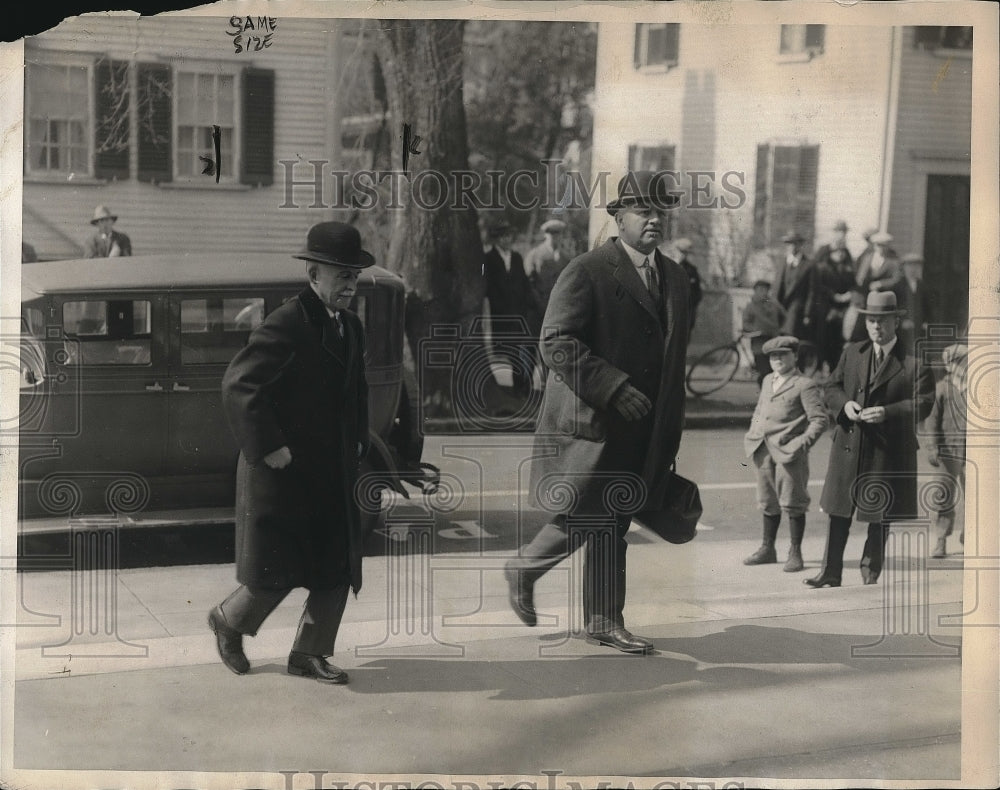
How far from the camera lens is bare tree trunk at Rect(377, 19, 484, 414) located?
6.29 metres

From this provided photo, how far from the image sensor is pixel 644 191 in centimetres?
636

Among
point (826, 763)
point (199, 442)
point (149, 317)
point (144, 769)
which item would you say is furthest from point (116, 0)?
point (826, 763)

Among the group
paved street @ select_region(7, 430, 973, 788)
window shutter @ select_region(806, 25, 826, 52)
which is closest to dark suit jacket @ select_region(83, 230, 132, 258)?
paved street @ select_region(7, 430, 973, 788)

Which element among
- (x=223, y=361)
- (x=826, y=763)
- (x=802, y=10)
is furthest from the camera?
(x=223, y=361)

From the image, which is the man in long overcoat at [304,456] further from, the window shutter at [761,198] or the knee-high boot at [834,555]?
the knee-high boot at [834,555]

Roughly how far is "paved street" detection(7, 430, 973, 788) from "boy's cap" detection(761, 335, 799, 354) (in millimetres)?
495

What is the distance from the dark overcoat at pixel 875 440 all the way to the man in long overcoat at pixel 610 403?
97cm

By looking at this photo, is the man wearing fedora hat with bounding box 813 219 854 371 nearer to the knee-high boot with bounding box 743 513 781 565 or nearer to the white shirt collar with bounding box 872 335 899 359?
the white shirt collar with bounding box 872 335 899 359

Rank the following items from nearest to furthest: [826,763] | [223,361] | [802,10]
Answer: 1. [826,763]
2. [802,10]
3. [223,361]

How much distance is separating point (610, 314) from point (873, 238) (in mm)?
1419

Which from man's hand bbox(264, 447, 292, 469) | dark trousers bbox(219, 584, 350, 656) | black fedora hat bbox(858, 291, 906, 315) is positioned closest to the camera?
man's hand bbox(264, 447, 292, 469)

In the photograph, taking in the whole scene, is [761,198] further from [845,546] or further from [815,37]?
[845,546]

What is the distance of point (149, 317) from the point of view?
6.83 m

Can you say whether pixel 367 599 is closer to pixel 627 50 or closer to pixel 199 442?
pixel 199 442
